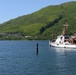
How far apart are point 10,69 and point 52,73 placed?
12.9m

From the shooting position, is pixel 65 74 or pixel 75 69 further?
pixel 75 69

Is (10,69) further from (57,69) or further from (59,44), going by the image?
(59,44)

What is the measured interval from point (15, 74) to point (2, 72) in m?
4.79

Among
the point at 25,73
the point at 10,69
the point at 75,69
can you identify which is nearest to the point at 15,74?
the point at 25,73

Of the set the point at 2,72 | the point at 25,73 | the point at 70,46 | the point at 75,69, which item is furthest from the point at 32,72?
the point at 70,46

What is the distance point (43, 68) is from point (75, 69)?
8.60 meters

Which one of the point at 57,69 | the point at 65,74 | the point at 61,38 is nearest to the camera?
the point at 65,74

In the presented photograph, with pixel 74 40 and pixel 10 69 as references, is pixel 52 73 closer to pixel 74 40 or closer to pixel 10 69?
pixel 10 69

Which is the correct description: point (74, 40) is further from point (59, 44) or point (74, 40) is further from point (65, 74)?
point (65, 74)

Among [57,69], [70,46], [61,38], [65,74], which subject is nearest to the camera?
[65,74]

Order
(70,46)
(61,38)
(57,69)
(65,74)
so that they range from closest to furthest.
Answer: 1. (65,74)
2. (57,69)
3. (70,46)
4. (61,38)

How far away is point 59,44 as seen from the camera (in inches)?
7057

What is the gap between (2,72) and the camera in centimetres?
7150

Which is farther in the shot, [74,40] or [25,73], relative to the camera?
[74,40]
